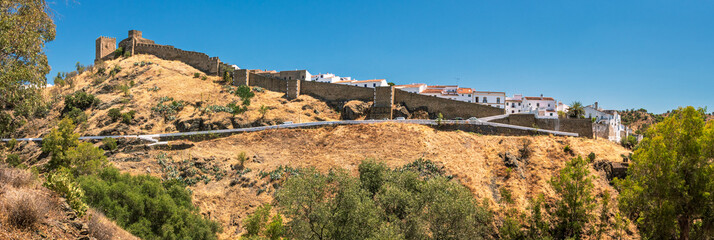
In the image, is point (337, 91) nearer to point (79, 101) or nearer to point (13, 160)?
point (79, 101)

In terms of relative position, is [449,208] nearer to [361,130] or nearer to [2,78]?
[361,130]

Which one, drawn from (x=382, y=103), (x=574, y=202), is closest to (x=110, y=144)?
(x=382, y=103)

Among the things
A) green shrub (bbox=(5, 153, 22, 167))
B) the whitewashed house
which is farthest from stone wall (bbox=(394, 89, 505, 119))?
green shrub (bbox=(5, 153, 22, 167))

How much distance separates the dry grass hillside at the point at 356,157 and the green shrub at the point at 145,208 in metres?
2.71

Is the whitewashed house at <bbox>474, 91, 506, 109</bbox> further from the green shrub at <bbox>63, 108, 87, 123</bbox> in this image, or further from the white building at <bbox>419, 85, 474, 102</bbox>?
the green shrub at <bbox>63, 108, 87, 123</bbox>

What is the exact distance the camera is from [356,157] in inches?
1109

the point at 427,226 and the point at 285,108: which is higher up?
the point at 285,108

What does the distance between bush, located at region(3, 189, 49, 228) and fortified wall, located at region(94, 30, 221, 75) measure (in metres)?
41.1

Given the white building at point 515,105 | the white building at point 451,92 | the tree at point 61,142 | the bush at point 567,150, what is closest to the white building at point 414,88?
the white building at point 451,92

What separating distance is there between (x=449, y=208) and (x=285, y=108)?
22.7 meters

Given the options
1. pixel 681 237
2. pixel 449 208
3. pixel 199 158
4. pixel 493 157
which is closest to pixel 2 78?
pixel 449 208

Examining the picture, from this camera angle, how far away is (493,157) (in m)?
28.1

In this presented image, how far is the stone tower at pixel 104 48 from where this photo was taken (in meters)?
53.2

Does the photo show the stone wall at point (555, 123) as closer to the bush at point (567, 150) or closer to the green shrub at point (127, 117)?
the bush at point (567, 150)
